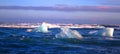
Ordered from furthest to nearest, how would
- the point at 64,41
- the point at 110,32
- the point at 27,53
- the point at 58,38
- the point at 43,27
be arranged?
the point at 43,27
the point at 110,32
the point at 58,38
the point at 64,41
the point at 27,53

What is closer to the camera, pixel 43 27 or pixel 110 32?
pixel 110 32

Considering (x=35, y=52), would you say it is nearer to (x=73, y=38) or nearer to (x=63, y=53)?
(x=63, y=53)

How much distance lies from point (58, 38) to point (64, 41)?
89.4 inches

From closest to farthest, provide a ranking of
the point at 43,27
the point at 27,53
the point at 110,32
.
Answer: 1. the point at 27,53
2. the point at 110,32
3. the point at 43,27

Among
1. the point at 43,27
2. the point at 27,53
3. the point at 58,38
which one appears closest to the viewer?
the point at 27,53

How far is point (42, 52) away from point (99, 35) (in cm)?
1801

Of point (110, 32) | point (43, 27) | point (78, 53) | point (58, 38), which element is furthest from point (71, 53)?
point (43, 27)

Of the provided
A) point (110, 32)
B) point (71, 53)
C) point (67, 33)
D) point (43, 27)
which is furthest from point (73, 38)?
point (43, 27)

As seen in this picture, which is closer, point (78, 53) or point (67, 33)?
point (78, 53)

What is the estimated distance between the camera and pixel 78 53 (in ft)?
66.4

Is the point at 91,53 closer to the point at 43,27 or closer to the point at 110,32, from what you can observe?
the point at 110,32

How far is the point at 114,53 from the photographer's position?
66.1 ft

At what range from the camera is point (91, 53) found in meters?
20.1

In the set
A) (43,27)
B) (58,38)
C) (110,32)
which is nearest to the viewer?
(58,38)
